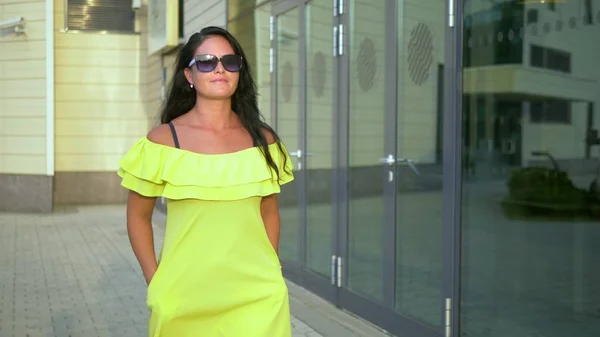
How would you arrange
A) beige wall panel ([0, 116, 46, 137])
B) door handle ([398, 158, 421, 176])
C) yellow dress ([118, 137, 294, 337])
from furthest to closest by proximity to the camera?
beige wall panel ([0, 116, 46, 137])
door handle ([398, 158, 421, 176])
yellow dress ([118, 137, 294, 337])

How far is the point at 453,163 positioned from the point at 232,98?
2148mm

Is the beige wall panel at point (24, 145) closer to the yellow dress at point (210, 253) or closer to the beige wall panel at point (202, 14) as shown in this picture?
the beige wall panel at point (202, 14)

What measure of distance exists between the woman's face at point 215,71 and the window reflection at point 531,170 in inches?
72.5

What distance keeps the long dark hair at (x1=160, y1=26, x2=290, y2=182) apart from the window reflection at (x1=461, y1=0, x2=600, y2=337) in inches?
66.8

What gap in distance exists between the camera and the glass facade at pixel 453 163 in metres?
3.68

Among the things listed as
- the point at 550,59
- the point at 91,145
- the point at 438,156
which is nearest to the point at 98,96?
the point at 91,145

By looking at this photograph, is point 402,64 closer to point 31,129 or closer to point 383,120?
point 383,120

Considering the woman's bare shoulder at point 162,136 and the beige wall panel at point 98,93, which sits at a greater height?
the beige wall panel at point 98,93

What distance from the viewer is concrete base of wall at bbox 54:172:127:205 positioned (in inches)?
620

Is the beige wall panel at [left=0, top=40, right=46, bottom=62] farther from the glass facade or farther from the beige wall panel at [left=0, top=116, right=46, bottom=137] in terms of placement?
the glass facade

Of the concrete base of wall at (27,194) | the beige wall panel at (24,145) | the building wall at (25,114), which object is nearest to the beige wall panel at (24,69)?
the building wall at (25,114)

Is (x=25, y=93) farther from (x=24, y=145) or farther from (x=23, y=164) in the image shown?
(x=23, y=164)

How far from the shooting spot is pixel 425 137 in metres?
4.86

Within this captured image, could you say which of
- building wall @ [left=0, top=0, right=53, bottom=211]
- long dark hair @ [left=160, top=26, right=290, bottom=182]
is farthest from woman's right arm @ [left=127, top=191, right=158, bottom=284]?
building wall @ [left=0, top=0, right=53, bottom=211]
